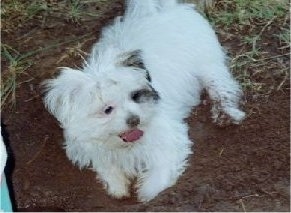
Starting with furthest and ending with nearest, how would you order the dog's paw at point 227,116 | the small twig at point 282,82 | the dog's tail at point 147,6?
the small twig at point 282,82, the dog's tail at point 147,6, the dog's paw at point 227,116

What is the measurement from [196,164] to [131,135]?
48 centimetres

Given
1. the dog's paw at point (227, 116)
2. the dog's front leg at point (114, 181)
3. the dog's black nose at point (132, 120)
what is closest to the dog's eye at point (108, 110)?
the dog's black nose at point (132, 120)

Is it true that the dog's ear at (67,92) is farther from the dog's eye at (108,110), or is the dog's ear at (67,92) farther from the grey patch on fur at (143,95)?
the grey patch on fur at (143,95)

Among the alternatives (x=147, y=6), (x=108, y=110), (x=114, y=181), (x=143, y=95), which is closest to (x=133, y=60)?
(x=143, y=95)

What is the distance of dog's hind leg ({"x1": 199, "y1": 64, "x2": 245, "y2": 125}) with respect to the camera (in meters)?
4.86

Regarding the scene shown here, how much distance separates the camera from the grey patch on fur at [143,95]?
4.02 meters

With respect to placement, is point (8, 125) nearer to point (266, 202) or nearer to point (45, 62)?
point (45, 62)

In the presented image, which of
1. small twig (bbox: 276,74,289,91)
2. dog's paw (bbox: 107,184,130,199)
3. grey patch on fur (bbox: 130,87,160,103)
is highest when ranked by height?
grey patch on fur (bbox: 130,87,160,103)

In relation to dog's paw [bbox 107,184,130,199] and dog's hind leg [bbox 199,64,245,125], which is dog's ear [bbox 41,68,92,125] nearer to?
dog's paw [bbox 107,184,130,199]

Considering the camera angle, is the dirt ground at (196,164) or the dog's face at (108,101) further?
the dirt ground at (196,164)

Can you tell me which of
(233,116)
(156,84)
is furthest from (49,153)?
(233,116)

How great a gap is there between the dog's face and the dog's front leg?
0.35 m

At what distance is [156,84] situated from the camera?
14.8 feet

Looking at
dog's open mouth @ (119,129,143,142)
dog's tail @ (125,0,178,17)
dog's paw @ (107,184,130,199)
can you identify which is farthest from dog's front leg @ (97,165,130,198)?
dog's tail @ (125,0,178,17)
